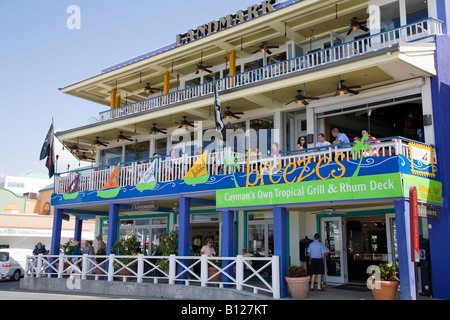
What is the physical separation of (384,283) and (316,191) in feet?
9.44

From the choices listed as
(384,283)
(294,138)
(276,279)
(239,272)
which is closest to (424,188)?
(384,283)

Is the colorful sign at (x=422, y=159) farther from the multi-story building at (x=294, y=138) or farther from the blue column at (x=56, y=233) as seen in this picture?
the blue column at (x=56, y=233)

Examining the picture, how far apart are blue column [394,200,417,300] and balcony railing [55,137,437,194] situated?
1494 mm

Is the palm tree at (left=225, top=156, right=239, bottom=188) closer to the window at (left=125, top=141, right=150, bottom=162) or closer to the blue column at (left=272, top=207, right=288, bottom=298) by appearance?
the blue column at (left=272, top=207, right=288, bottom=298)

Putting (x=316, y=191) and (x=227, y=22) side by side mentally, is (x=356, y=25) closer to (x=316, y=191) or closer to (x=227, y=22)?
(x=227, y=22)

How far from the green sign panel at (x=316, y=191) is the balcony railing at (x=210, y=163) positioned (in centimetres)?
74

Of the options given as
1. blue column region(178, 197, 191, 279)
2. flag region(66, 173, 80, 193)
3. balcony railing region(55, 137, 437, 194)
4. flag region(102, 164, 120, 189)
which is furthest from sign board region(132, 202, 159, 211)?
flag region(66, 173, 80, 193)

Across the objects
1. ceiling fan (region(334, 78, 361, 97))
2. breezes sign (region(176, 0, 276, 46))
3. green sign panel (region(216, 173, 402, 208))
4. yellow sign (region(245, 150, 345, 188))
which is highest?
breezes sign (region(176, 0, 276, 46))

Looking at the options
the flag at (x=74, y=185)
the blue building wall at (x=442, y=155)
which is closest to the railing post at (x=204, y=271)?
the blue building wall at (x=442, y=155)

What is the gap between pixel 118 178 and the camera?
60.0 ft

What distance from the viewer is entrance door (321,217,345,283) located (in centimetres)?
1531

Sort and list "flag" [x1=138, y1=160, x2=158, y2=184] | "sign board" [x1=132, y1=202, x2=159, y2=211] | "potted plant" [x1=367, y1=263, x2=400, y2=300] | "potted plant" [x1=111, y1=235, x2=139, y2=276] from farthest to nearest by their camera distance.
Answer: "sign board" [x1=132, y1=202, x2=159, y2=211], "flag" [x1=138, y1=160, x2=158, y2=184], "potted plant" [x1=111, y1=235, x2=139, y2=276], "potted plant" [x1=367, y1=263, x2=400, y2=300]

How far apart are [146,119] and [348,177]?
32.4 feet
